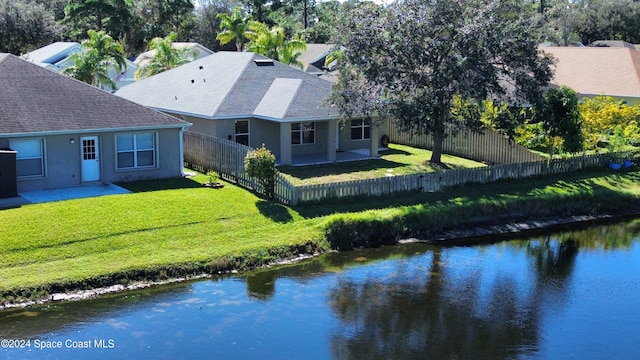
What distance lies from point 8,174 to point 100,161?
12.5ft

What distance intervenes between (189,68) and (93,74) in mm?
8561

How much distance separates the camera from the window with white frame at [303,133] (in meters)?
35.3

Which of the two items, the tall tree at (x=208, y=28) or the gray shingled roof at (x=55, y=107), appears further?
the tall tree at (x=208, y=28)

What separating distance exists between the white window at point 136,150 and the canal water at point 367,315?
9579mm

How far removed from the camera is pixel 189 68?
40.3 metres

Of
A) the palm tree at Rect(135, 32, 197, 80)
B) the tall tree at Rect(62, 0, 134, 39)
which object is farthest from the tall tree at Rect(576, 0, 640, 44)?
the palm tree at Rect(135, 32, 197, 80)

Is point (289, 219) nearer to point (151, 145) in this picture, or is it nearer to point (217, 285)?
point (217, 285)

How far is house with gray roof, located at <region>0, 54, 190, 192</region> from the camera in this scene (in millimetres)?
26797

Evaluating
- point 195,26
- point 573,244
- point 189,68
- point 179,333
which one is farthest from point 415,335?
point 195,26

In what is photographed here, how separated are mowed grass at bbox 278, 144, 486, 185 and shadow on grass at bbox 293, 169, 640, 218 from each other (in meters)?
2.98

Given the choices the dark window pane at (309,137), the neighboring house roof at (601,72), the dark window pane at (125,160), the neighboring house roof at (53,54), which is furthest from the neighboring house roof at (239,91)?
the neighboring house roof at (601,72)

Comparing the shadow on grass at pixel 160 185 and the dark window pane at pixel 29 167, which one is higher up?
the dark window pane at pixel 29 167

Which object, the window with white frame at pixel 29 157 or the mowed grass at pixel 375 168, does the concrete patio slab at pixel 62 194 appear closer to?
the window with white frame at pixel 29 157

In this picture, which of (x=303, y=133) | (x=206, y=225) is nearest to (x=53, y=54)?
(x=303, y=133)
